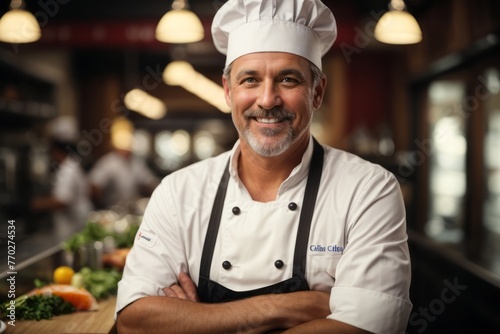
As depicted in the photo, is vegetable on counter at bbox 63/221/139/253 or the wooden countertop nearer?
the wooden countertop

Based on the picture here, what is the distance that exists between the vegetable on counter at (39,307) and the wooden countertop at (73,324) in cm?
2

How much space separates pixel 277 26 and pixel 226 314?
1.02 m

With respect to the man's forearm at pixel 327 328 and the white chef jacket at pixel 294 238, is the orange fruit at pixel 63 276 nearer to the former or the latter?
the white chef jacket at pixel 294 238

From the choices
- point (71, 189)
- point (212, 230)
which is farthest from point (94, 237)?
point (71, 189)

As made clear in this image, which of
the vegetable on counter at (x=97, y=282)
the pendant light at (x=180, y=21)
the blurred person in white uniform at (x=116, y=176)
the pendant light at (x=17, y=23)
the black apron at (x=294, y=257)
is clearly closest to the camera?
the black apron at (x=294, y=257)

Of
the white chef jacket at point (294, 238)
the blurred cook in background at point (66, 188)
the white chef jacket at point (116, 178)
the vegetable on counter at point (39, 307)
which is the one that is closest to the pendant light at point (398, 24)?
the white chef jacket at point (294, 238)

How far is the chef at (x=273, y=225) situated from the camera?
172cm

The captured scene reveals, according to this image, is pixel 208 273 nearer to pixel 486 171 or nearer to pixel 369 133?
pixel 486 171

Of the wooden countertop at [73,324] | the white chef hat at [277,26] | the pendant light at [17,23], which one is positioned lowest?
the wooden countertop at [73,324]

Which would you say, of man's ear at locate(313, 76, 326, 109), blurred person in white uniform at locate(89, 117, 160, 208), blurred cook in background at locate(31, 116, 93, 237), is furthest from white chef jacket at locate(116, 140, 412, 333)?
blurred person in white uniform at locate(89, 117, 160, 208)

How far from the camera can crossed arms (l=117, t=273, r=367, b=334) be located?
1.70 meters

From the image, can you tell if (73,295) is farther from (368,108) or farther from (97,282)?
(368,108)

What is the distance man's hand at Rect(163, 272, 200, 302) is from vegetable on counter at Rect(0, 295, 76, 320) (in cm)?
61

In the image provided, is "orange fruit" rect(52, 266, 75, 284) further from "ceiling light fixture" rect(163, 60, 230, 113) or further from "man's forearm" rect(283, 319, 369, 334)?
"ceiling light fixture" rect(163, 60, 230, 113)
